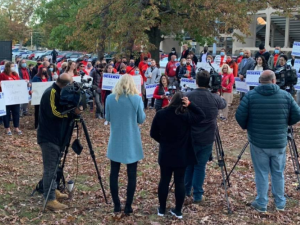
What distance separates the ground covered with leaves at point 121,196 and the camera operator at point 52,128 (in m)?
0.47

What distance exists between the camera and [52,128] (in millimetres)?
6160

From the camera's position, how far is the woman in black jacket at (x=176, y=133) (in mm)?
5641

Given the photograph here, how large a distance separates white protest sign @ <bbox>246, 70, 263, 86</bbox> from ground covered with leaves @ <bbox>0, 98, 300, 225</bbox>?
4142mm

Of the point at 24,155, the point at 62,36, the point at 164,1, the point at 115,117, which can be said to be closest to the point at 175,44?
the point at 62,36

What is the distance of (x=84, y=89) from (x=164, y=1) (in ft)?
43.1

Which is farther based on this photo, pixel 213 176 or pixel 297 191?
pixel 213 176

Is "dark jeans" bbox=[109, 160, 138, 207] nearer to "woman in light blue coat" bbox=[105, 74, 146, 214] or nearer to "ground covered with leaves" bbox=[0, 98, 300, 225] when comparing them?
"woman in light blue coat" bbox=[105, 74, 146, 214]

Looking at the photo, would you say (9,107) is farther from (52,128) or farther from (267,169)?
(267,169)

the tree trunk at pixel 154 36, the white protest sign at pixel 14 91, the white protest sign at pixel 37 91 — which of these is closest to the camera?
the white protest sign at pixel 14 91

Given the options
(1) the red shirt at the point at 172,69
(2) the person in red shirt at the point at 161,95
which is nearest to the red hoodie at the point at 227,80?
(1) the red shirt at the point at 172,69

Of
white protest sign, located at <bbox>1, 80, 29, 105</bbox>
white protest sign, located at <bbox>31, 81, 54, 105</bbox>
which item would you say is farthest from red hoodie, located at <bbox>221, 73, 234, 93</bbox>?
white protest sign, located at <bbox>1, 80, 29, 105</bbox>

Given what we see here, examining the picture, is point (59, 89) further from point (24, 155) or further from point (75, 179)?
point (24, 155)

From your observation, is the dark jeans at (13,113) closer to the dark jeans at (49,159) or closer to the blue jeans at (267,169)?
the dark jeans at (49,159)

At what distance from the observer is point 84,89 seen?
6379 mm
